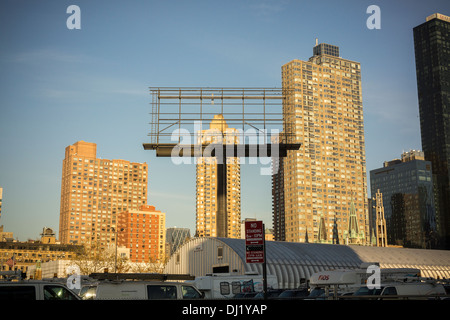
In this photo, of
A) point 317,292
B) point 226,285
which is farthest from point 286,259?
point 317,292

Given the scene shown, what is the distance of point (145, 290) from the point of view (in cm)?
1664

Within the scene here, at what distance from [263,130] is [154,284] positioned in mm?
32167

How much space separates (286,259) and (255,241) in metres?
49.4

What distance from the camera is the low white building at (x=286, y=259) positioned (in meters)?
60.0

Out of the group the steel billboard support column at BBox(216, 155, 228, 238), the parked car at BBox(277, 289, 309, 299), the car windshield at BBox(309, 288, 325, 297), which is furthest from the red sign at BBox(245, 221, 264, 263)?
the steel billboard support column at BBox(216, 155, 228, 238)

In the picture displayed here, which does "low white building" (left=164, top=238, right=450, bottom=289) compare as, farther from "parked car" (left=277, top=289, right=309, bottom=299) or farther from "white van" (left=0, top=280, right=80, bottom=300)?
"white van" (left=0, top=280, right=80, bottom=300)

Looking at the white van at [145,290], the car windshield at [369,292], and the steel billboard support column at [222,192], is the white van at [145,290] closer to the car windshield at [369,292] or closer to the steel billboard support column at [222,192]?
the car windshield at [369,292]

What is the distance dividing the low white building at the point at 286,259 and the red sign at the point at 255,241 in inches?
1510

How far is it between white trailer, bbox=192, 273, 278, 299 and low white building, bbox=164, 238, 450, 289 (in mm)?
11970

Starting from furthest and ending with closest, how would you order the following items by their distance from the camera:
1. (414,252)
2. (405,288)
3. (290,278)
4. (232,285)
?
(414,252) < (290,278) < (232,285) < (405,288)

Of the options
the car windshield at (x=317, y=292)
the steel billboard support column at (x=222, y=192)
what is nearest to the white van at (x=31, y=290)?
the car windshield at (x=317, y=292)
